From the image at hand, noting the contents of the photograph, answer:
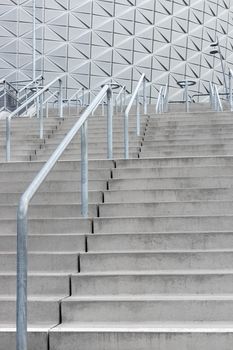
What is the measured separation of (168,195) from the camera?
17.1 feet

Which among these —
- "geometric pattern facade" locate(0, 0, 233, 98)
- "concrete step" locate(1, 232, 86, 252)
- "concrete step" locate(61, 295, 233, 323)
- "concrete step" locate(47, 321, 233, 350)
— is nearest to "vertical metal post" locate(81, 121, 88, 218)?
"concrete step" locate(1, 232, 86, 252)

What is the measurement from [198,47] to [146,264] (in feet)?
116

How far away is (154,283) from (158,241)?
55cm

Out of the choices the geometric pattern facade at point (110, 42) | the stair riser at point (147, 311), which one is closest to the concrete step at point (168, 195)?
the stair riser at point (147, 311)

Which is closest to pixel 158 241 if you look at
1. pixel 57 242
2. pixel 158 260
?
pixel 158 260

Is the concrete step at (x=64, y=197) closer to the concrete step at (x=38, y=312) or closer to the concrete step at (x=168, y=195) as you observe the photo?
the concrete step at (x=168, y=195)

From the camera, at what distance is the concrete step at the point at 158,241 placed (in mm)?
4344

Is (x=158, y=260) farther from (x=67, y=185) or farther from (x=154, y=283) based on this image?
(x=67, y=185)

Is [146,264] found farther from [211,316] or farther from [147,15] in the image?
[147,15]

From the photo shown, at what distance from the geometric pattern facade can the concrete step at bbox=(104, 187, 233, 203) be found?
89.5 feet

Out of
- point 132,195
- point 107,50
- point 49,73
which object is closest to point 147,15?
point 107,50

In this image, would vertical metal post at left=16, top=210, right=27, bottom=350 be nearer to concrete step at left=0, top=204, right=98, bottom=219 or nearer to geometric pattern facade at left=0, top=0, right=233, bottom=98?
concrete step at left=0, top=204, right=98, bottom=219

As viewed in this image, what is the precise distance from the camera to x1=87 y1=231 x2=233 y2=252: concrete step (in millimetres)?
4344

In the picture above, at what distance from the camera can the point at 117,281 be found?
393cm
